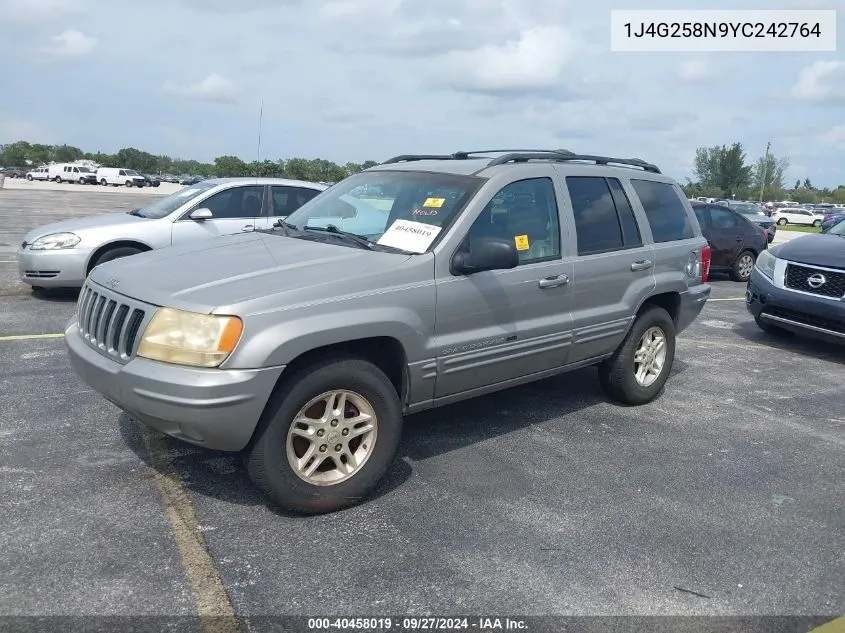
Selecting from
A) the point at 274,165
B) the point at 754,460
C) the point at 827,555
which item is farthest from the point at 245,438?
the point at 274,165

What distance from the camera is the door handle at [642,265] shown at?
17.5 feet

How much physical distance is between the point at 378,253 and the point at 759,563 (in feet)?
7.93

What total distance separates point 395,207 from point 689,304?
2794 millimetres

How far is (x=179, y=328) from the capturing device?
3.38m

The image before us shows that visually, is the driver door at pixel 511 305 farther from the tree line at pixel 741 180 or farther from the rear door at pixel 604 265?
the tree line at pixel 741 180

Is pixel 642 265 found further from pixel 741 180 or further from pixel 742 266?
pixel 741 180

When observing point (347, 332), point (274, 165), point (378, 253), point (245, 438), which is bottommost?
point (245, 438)

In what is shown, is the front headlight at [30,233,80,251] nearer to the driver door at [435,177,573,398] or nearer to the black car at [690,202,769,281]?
the driver door at [435,177,573,398]

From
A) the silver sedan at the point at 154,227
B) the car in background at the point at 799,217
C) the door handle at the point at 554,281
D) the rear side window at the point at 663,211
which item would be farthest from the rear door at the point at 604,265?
the car in background at the point at 799,217

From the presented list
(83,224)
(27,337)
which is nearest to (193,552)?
(27,337)

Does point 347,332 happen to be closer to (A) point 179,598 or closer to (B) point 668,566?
(A) point 179,598

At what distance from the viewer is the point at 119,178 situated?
60.5m

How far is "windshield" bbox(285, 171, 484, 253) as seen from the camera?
4234 mm

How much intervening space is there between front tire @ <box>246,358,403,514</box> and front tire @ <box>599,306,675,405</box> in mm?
2229
